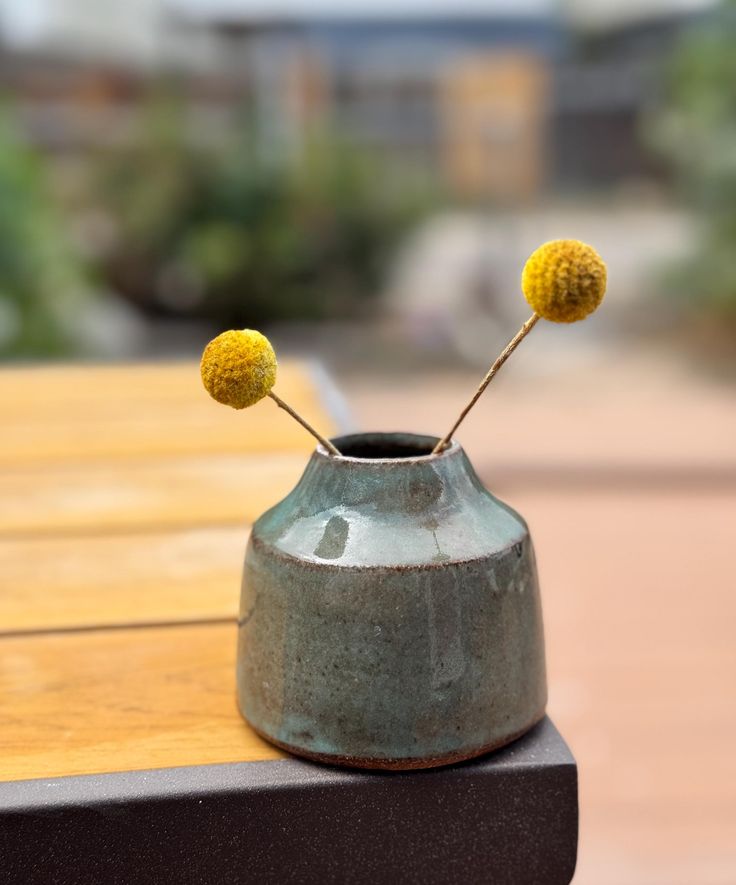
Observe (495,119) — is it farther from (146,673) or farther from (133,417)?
(146,673)

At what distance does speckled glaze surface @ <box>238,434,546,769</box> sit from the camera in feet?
1.82

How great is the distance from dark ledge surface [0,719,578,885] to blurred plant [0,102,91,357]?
383 centimetres

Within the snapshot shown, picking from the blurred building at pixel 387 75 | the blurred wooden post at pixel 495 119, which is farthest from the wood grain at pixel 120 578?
the blurred wooden post at pixel 495 119

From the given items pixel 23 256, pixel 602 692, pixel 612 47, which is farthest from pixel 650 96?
pixel 602 692

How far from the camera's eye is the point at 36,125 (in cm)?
796

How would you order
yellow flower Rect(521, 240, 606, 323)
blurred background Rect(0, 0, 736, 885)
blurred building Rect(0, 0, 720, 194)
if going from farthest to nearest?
blurred building Rect(0, 0, 720, 194)
blurred background Rect(0, 0, 736, 885)
yellow flower Rect(521, 240, 606, 323)

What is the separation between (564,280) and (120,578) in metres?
0.50

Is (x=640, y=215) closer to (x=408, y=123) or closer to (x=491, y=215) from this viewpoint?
(x=408, y=123)

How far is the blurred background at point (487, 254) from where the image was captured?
7.07ft

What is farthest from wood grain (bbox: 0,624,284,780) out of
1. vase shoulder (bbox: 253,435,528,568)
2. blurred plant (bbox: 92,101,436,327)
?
blurred plant (bbox: 92,101,436,327)

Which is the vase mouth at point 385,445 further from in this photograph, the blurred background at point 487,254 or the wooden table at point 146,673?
A: the blurred background at point 487,254

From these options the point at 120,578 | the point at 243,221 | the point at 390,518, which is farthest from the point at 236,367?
the point at 243,221

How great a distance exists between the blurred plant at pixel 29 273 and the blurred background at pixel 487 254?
1 centimetres

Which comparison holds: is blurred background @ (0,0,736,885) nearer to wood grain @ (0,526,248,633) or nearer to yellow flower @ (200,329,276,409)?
wood grain @ (0,526,248,633)
